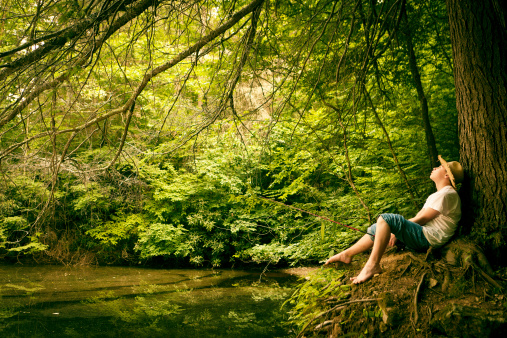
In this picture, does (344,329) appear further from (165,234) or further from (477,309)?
(165,234)

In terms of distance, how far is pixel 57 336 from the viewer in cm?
425

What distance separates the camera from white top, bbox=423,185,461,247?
2801 millimetres

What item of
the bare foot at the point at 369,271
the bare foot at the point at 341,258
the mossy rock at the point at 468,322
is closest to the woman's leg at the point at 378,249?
the bare foot at the point at 369,271

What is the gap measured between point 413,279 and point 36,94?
3.23 meters

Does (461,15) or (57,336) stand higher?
(461,15)

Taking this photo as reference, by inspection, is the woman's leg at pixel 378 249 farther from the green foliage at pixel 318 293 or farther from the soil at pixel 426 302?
the green foliage at pixel 318 293

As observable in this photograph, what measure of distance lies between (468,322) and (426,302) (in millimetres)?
327

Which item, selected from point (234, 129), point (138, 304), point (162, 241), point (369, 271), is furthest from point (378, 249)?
point (162, 241)

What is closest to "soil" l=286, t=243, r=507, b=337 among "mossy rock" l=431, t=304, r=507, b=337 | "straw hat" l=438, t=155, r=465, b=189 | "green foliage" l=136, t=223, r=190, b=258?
"mossy rock" l=431, t=304, r=507, b=337

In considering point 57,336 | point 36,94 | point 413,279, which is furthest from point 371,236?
point 57,336

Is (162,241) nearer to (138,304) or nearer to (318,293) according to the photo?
(138,304)

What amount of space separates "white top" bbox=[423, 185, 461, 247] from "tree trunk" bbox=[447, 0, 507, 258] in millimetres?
138

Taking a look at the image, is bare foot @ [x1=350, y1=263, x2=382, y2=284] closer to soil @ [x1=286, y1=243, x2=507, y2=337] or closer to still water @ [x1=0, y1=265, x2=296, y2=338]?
soil @ [x1=286, y1=243, x2=507, y2=337]

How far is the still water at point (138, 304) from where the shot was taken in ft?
15.1
